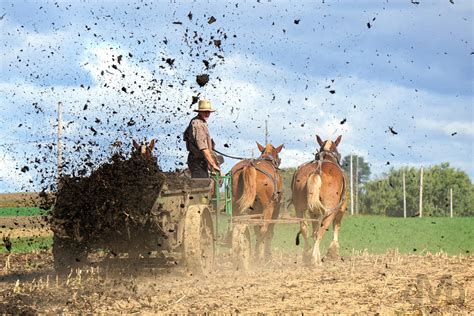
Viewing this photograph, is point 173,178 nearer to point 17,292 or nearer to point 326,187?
point 17,292

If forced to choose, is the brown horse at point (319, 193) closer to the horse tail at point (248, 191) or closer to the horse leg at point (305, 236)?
the horse leg at point (305, 236)

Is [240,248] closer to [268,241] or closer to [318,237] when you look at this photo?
[318,237]

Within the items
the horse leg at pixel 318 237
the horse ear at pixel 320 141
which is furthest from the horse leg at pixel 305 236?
the horse ear at pixel 320 141

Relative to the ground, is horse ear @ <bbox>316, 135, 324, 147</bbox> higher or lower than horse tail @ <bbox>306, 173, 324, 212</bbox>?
higher

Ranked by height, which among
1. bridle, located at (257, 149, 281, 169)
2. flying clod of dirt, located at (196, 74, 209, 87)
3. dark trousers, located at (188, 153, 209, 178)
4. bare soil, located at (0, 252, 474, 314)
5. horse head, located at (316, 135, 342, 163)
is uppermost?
flying clod of dirt, located at (196, 74, 209, 87)

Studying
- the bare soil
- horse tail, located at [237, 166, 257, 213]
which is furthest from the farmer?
the bare soil

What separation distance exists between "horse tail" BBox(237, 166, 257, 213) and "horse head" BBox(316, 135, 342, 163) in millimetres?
2175

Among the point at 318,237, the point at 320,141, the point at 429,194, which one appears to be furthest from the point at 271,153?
the point at 429,194

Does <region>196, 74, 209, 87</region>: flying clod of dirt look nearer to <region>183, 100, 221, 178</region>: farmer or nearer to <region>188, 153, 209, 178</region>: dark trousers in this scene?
<region>183, 100, 221, 178</region>: farmer

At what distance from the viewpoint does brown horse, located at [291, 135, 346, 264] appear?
1432 cm

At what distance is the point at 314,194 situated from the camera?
47.2 feet

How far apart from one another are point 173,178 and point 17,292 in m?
2.72

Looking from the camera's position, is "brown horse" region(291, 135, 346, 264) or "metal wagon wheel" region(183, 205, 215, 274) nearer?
"metal wagon wheel" region(183, 205, 215, 274)

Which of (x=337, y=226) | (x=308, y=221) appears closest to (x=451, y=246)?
(x=337, y=226)
